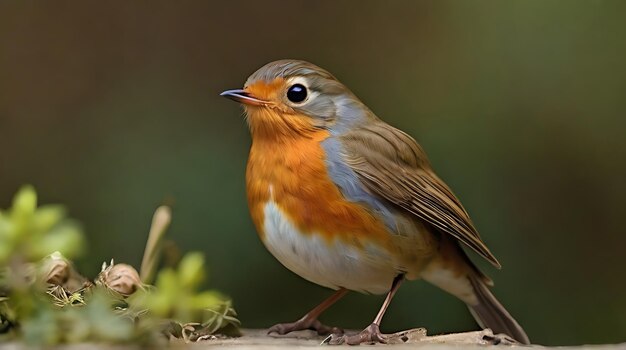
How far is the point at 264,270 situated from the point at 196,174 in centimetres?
42

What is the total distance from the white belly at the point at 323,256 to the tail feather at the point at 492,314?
0.52 m

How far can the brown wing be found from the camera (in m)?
1.95

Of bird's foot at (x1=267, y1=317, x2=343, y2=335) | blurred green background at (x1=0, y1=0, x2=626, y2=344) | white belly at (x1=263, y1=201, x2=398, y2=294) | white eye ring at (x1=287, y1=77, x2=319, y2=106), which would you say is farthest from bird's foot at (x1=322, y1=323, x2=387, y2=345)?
blurred green background at (x1=0, y1=0, x2=626, y2=344)

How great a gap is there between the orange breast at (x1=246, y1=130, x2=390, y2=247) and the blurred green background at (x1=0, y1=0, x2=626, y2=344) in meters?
1.10

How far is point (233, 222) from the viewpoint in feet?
9.97

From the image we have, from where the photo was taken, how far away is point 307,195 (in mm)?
1854

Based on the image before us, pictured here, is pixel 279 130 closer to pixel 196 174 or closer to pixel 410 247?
pixel 410 247

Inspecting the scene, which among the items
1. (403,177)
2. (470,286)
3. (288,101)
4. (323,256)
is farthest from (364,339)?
(470,286)

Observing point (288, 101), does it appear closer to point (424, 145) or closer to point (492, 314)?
point (492, 314)

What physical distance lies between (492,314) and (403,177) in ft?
2.01

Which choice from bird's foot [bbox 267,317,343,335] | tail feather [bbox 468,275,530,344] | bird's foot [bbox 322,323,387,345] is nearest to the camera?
bird's foot [bbox 322,323,387,345]

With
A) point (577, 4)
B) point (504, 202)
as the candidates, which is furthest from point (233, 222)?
point (577, 4)

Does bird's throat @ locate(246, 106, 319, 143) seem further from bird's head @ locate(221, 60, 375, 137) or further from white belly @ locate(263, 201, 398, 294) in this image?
white belly @ locate(263, 201, 398, 294)

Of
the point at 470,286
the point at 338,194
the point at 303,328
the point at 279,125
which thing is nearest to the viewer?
the point at 338,194
